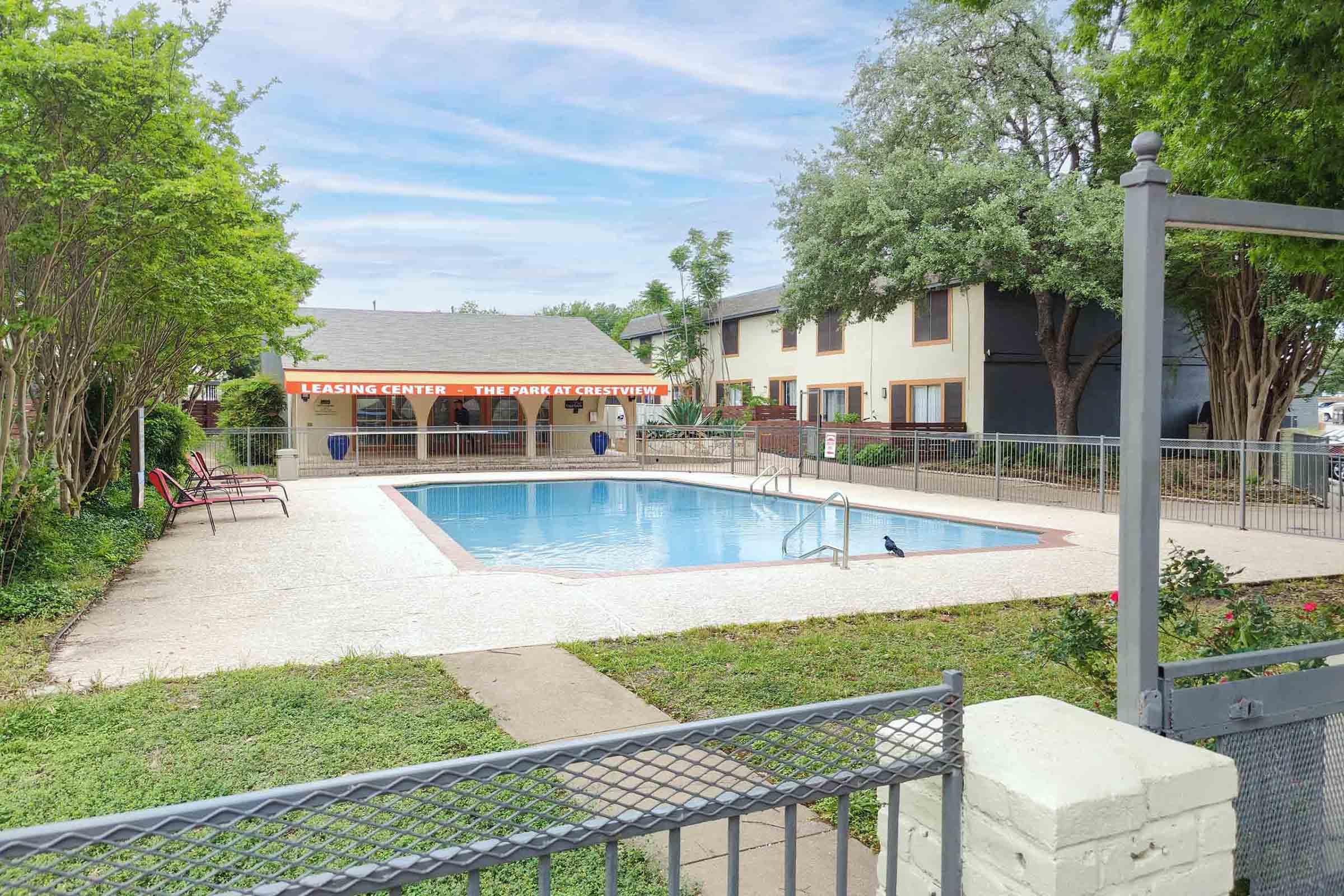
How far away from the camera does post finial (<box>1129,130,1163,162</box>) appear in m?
3.00

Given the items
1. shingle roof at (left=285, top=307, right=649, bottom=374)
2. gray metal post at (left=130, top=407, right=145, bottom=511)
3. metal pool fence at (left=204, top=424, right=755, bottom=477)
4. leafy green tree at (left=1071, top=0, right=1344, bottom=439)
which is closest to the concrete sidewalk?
leafy green tree at (left=1071, top=0, right=1344, bottom=439)

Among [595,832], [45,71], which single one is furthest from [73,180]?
[595,832]

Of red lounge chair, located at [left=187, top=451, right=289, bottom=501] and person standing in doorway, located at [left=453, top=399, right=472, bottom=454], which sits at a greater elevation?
person standing in doorway, located at [left=453, top=399, right=472, bottom=454]

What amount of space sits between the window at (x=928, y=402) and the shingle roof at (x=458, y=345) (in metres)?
8.16

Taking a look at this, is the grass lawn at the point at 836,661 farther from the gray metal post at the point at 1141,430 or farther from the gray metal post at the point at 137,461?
the gray metal post at the point at 137,461

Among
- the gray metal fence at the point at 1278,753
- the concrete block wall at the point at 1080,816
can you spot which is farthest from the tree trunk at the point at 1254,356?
the concrete block wall at the point at 1080,816

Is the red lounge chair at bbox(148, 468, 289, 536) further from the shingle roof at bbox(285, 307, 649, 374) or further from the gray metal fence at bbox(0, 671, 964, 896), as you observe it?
the shingle roof at bbox(285, 307, 649, 374)

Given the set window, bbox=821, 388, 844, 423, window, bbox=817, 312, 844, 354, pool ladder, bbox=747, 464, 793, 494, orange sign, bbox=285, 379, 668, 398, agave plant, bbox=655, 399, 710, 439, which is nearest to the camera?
pool ladder, bbox=747, 464, 793, 494

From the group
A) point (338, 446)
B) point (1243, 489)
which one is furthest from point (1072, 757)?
point (338, 446)

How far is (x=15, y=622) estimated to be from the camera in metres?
7.46

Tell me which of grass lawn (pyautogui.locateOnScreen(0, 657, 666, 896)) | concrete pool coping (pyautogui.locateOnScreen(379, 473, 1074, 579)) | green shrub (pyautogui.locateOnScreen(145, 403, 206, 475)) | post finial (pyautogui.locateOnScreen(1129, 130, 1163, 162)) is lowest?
concrete pool coping (pyautogui.locateOnScreen(379, 473, 1074, 579))

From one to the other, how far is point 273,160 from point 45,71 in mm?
8601

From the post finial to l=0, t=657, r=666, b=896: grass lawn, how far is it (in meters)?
3.04

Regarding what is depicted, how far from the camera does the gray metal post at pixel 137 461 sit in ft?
44.2
